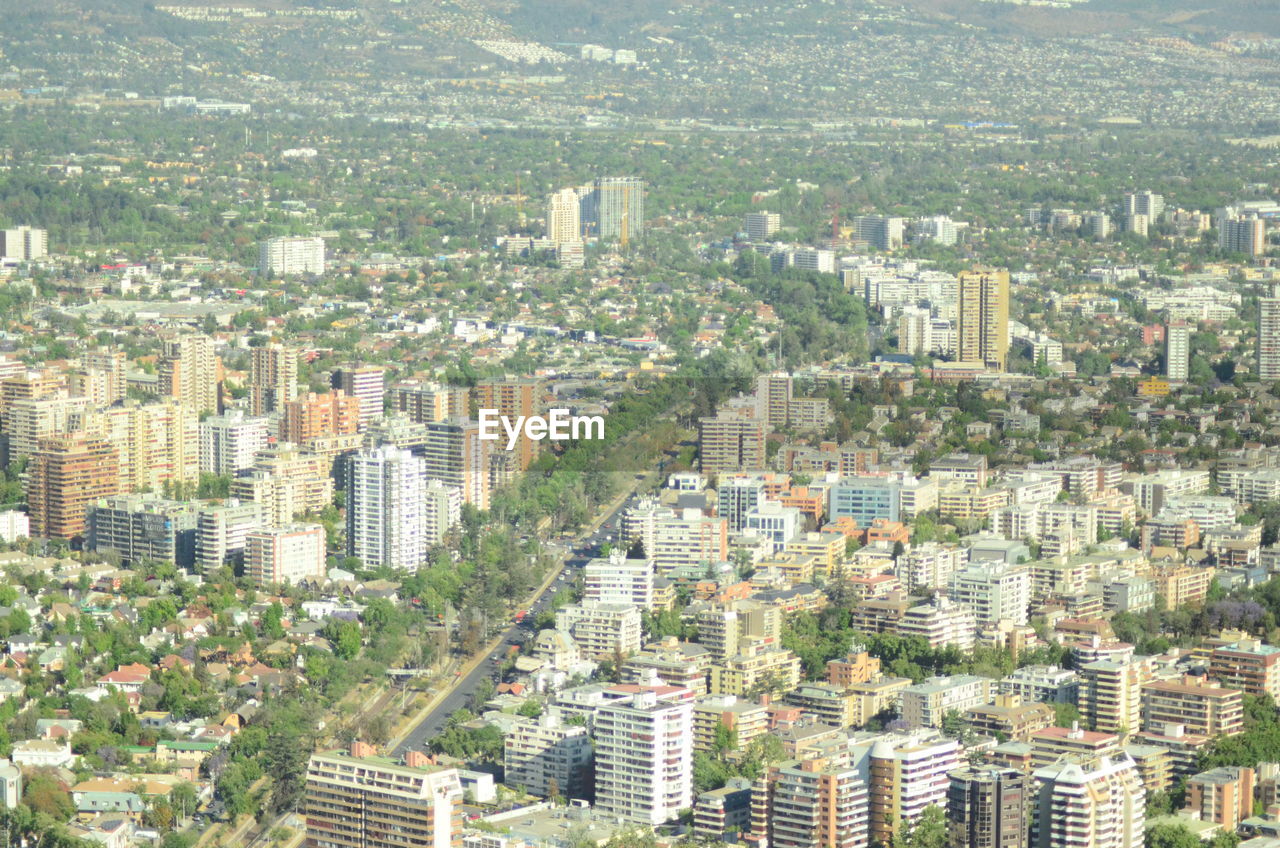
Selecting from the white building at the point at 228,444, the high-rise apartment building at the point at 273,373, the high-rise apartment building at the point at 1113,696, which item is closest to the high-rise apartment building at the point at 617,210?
the high-rise apartment building at the point at 273,373

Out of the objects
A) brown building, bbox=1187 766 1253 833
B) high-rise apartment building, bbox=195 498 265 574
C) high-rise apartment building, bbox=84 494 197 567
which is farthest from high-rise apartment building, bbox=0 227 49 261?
brown building, bbox=1187 766 1253 833

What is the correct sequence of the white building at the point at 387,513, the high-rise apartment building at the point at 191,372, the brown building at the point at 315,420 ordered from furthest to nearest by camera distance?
the high-rise apartment building at the point at 191,372 → the brown building at the point at 315,420 → the white building at the point at 387,513

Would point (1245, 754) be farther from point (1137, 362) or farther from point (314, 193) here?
point (314, 193)

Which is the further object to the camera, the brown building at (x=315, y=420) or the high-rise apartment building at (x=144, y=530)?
the brown building at (x=315, y=420)

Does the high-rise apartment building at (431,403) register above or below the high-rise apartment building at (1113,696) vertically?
above

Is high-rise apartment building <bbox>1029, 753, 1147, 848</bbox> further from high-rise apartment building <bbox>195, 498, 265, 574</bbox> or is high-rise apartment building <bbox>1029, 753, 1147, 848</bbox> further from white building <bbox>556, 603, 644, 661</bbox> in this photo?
high-rise apartment building <bbox>195, 498, 265, 574</bbox>

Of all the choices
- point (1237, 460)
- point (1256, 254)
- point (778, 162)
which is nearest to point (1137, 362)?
point (1237, 460)

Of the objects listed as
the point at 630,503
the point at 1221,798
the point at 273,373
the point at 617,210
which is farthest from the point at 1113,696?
the point at 617,210

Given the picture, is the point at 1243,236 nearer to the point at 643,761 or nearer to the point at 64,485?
the point at 64,485

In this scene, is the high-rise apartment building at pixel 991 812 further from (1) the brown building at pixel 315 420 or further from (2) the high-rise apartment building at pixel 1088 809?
(1) the brown building at pixel 315 420

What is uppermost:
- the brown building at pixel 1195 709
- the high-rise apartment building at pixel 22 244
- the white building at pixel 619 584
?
the high-rise apartment building at pixel 22 244
